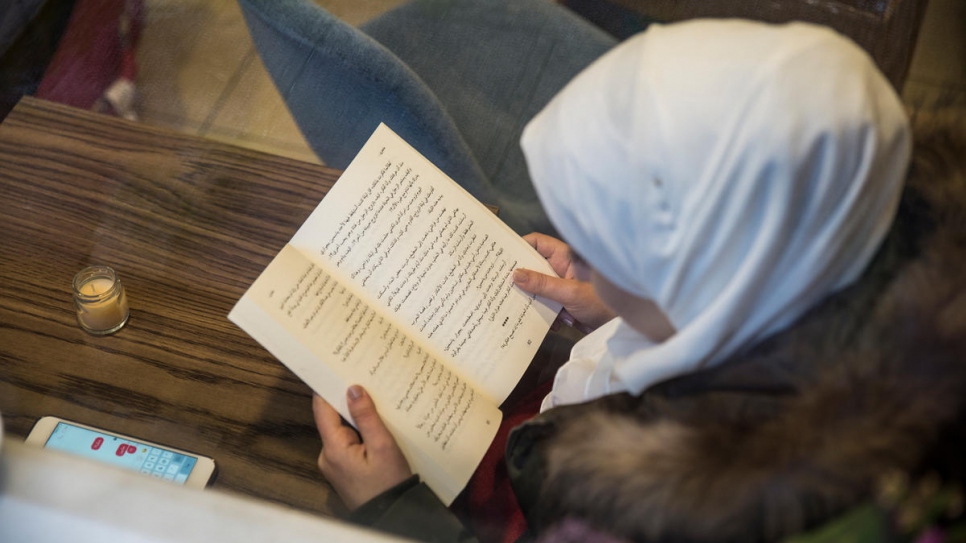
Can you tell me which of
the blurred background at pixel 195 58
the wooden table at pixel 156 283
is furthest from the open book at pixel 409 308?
the blurred background at pixel 195 58

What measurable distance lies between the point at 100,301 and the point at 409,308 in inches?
13.6

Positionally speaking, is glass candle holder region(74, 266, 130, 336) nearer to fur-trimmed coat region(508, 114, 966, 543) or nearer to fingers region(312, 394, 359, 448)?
fingers region(312, 394, 359, 448)

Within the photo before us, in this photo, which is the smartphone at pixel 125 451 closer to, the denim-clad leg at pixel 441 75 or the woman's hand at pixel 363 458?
the woman's hand at pixel 363 458

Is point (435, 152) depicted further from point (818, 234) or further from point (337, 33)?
point (818, 234)

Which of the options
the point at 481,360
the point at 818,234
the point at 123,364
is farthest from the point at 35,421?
the point at 818,234

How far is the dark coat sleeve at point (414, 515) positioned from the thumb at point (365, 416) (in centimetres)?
5

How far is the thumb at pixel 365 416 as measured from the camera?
0.77 meters

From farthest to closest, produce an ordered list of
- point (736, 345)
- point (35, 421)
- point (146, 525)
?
point (35, 421)
point (736, 345)
point (146, 525)

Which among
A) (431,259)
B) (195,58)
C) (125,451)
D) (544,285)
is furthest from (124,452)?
(195,58)

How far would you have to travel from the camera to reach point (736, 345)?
0.63 metres

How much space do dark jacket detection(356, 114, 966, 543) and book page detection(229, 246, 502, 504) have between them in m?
0.16

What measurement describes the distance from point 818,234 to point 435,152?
71 cm

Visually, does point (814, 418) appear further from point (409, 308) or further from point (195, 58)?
point (195, 58)

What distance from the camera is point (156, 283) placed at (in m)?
0.93
